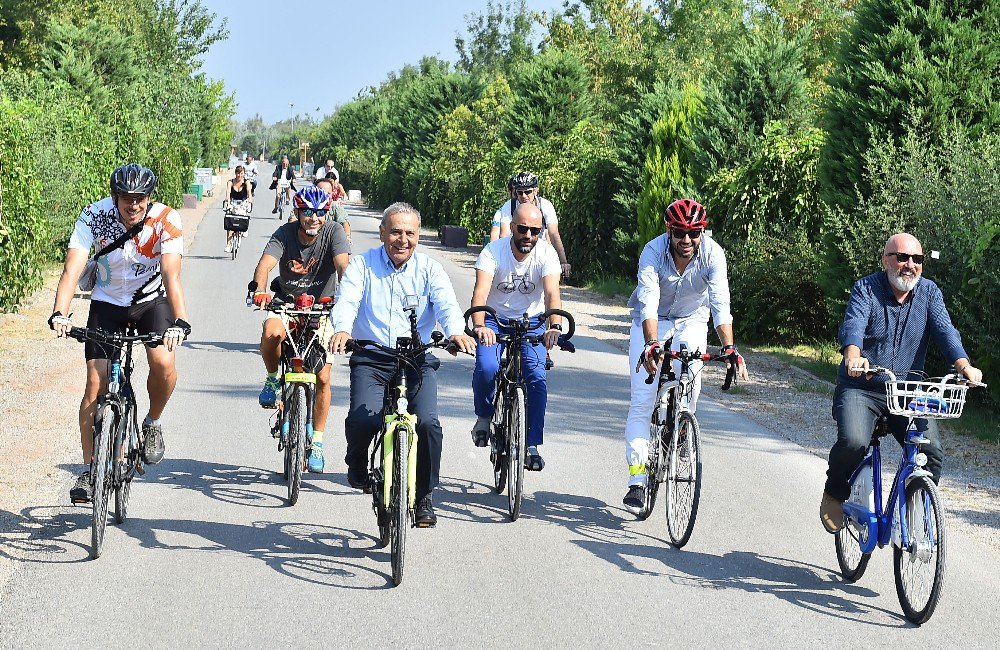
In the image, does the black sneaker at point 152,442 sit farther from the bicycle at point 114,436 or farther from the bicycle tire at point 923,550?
the bicycle tire at point 923,550

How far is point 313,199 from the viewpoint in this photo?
348 inches

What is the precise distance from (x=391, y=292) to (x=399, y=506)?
1269mm

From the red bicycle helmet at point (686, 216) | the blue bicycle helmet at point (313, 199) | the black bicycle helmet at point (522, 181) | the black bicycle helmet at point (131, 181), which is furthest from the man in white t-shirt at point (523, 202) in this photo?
the black bicycle helmet at point (131, 181)

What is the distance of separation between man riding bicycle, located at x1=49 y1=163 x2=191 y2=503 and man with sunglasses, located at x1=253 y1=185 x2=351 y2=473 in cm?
143

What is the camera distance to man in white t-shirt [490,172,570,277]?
36.8 feet

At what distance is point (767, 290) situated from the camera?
663 inches

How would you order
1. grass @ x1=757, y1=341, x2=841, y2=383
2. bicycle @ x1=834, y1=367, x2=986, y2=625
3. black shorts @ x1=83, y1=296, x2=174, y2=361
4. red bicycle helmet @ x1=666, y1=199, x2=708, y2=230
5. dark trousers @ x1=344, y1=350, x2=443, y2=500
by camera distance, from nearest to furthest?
bicycle @ x1=834, y1=367, x2=986, y2=625, dark trousers @ x1=344, y1=350, x2=443, y2=500, black shorts @ x1=83, y1=296, x2=174, y2=361, red bicycle helmet @ x1=666, y1=199, x2=708, y2=230, grass @ x1=757, y1=341, x2=841, y2=383

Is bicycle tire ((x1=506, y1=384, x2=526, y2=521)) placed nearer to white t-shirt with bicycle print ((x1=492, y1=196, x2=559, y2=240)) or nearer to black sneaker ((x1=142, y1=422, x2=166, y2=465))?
black sneaker ((x1=142, y1=422, x2=166, y2=465))

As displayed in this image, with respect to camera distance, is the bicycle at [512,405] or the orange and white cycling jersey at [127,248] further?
the bicycle at [512,405]

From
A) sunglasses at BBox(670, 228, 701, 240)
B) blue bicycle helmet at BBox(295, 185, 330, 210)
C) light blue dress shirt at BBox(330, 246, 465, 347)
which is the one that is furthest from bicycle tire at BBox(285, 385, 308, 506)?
sunglasses at BBox(670, 228, 701, 240)

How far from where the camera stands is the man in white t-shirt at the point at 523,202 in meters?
11.2

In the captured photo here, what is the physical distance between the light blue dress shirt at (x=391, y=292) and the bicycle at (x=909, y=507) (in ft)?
7.32

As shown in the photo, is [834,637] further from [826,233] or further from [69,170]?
[69,170]

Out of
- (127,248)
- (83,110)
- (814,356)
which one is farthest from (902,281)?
(83,110)
